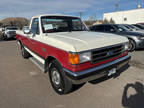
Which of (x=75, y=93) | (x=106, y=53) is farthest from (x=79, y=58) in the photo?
(x=75, y=93)

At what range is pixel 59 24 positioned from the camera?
3.72 m

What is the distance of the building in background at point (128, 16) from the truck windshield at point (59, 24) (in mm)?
39323

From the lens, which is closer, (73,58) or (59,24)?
(73,58)

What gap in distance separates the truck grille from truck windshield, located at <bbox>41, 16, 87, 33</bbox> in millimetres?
1684

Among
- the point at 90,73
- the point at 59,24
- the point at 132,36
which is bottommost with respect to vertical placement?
the point at 90,73

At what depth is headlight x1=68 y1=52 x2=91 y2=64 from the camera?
7.04 feet

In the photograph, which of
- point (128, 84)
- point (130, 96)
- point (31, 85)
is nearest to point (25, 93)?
point (31, 85)

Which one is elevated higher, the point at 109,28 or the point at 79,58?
the point at 109,28

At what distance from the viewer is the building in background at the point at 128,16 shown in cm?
3531

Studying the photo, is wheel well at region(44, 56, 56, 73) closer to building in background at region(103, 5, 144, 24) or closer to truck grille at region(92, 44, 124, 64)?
truck grille at region(92, 44, 124, 64)

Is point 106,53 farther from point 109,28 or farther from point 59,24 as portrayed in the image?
point 109,28

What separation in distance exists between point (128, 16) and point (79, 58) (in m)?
43.1

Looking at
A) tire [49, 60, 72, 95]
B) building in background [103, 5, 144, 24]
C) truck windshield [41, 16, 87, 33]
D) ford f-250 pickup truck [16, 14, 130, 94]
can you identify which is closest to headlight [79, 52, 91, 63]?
ford f-250 pickup truck [16, 14, 130, 94]

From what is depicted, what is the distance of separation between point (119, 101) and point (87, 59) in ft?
4.27
